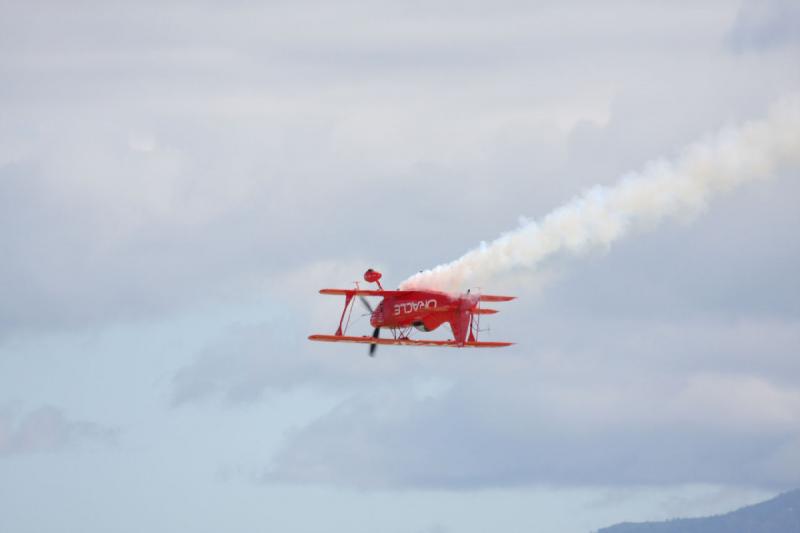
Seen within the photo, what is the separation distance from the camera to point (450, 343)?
374ft

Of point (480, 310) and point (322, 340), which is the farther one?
point (480, 310)

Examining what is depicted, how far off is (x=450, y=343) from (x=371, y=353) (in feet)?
22.1

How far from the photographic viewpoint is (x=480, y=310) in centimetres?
11950

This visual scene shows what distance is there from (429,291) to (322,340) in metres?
7.84

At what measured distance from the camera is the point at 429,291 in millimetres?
115125

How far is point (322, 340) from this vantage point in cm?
11200

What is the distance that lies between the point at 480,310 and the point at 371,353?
766 cm

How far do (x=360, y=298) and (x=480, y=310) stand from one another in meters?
7.89

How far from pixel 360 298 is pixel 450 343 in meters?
7.76

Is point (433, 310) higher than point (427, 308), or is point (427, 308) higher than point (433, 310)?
point (427, 308)

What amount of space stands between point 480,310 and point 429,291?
18.6ft

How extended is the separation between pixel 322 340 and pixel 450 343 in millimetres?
8071

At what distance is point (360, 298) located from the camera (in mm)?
118438
